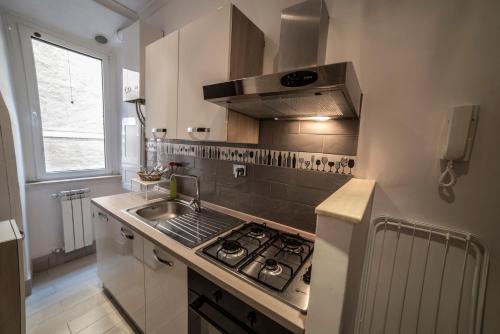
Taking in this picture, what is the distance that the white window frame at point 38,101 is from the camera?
1735 millimetres

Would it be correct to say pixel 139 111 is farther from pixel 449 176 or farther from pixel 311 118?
pixel 449 176

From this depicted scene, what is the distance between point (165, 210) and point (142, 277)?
22.6 inches

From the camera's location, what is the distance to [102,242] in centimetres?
151

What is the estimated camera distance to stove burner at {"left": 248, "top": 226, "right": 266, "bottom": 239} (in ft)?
3.63

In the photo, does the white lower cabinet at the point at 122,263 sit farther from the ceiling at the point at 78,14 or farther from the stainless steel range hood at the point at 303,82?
the ceiling at the point at 78,14

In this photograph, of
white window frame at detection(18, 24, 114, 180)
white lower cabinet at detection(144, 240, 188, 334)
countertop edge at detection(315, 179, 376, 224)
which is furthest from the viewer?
white window frame at detection(18, 24, 114, 180)

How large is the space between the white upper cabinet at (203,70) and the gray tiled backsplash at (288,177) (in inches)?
12.5

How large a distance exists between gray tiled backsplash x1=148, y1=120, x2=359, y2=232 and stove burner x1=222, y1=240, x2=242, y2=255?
376 mm

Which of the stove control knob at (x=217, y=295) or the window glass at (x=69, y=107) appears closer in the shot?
the stove control knob at (x=217, y=295)

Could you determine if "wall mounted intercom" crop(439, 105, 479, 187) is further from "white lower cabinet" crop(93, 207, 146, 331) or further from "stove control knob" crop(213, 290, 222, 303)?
"white lower cabinet" crop(93, 207, 146, 331)

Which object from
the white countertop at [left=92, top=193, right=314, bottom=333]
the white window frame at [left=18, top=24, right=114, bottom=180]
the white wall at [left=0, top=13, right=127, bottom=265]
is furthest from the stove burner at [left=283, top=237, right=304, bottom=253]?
the white window frame at [left=18, top=24, right=114, bottom=180]

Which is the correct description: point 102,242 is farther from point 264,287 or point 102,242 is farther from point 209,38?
point 209,38

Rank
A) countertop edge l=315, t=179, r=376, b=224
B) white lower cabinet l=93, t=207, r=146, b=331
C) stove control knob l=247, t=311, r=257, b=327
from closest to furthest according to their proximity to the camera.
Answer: countertop edge l=315, t=179, r=376, b=224
stove control knob l=247, t=311, r=257, b=327
white lower cabinet l=93, t=207, r=146, b=331

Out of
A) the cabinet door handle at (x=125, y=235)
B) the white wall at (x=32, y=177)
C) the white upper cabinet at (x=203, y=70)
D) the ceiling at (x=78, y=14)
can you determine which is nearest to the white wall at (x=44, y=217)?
the white wall at (x=32, y=177)
